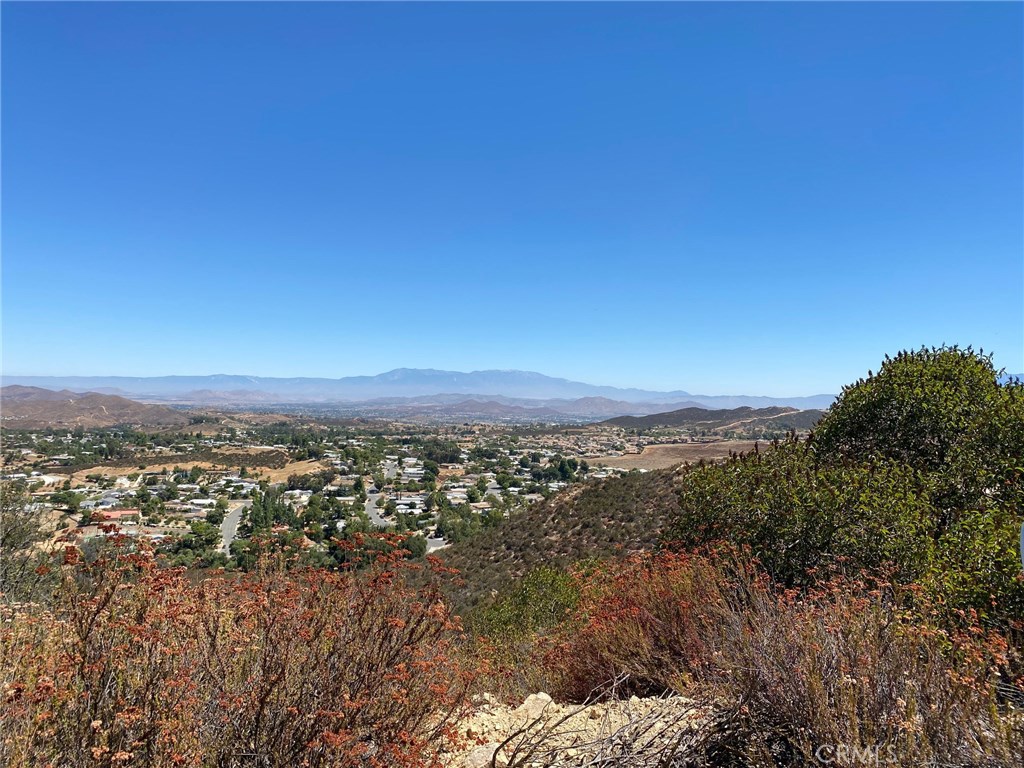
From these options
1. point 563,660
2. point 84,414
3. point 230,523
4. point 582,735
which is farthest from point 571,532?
point 84,414

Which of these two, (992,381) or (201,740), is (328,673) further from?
(992,381)

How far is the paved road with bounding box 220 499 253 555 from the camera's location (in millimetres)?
33300

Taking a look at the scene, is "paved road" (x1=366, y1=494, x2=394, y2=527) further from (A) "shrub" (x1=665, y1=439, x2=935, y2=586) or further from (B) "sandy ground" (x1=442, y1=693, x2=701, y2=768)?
(B) "sandy ground" (x1=442, y1=693, x2=701, y2=768)

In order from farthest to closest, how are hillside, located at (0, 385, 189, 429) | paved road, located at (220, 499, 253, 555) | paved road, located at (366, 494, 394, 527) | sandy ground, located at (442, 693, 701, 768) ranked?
hillside, located at (0, 385, 189, 429) → paved road, located at (366, 494, 394, 527) → paved road, located at (220, 499, 253, 555) → sandy ground, located at (442, 693, 701, 768)

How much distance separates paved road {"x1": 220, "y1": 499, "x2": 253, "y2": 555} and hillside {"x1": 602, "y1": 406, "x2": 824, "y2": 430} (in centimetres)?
8398

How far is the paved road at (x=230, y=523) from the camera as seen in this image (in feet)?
109

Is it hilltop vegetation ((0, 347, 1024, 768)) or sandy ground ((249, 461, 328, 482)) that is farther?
sandy ground ((249, 461, 328, 482))

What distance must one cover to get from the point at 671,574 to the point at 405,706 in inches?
129

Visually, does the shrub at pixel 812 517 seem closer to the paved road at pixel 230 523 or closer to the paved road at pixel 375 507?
the paved road at pixel 375 507

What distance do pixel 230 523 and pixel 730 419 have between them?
399ft

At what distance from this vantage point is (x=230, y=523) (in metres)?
39.1

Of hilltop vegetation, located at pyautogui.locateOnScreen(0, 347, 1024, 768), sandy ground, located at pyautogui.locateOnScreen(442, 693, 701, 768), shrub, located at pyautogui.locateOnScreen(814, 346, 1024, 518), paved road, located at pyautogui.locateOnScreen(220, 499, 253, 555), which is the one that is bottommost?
paved road, located at pyautogui.locateOnScreen(220, 499, 253, 555)

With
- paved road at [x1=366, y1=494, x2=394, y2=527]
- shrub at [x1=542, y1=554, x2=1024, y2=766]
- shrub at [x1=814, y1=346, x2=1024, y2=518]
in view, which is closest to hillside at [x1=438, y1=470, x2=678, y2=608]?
shrub at [x1=814, y1=346, x2=1024, y2=518]

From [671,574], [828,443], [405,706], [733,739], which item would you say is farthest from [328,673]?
[828,443]
